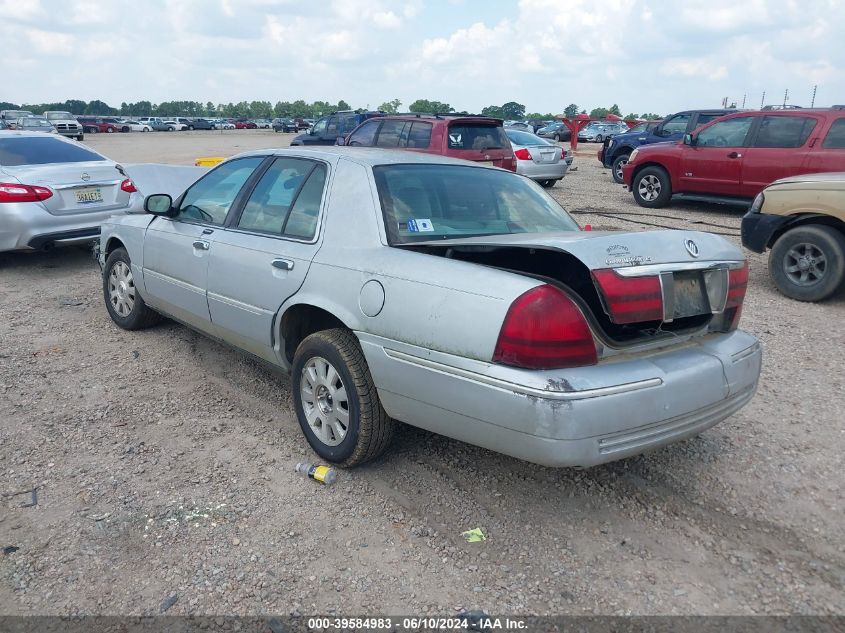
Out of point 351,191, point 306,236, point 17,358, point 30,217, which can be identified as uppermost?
point 351,191

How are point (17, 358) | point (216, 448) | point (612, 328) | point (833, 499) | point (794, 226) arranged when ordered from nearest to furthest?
point (612, 328) → point (833, 499) → point (216, 448) → point (17, 358) → point (794, 226)

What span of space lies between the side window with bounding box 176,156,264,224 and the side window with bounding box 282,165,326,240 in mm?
624

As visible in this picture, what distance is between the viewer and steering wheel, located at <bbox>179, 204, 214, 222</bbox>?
14.9 ft

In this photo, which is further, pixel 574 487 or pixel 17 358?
pixel 17 358

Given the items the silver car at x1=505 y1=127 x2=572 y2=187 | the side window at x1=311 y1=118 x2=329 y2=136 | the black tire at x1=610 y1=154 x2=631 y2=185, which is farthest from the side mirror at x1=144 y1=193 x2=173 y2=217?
the side window at x1=311 y1=118 x2=329 y2=136

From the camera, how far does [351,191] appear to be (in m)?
3.62

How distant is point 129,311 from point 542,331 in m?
4.14

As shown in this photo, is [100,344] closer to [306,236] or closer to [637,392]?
[306,236]

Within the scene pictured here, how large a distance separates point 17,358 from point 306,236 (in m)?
2.92

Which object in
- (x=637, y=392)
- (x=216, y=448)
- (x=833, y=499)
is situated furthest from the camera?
(x=216, y=448)

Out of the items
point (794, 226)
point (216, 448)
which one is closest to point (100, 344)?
point (216, 448)

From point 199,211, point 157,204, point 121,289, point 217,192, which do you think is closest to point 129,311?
point 121,289

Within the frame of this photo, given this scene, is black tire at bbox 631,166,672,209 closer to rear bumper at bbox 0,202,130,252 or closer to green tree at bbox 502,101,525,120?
rear bumper at bbox 0,202,130,252

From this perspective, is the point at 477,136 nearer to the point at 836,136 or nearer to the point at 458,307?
the point at 836,136
